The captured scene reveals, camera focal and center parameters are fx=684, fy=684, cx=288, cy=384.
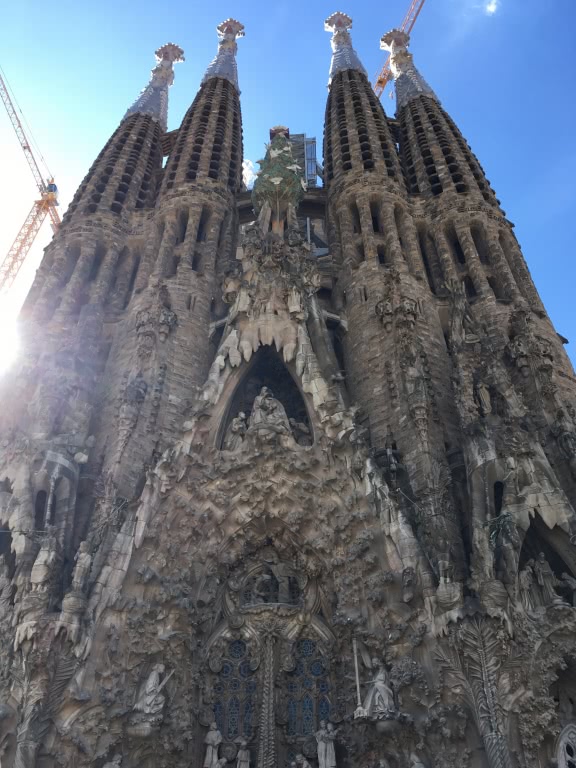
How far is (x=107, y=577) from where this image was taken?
1088 cm

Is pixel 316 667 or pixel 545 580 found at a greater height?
pixel 545 580

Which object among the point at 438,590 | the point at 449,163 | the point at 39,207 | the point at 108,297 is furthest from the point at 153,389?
the point at 39,207

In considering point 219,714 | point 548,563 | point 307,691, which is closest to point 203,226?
point 307,691

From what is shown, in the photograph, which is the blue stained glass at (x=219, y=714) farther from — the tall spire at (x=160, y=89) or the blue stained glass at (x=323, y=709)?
the tall spire at (x=160, y=89)

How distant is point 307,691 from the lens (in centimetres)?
1155

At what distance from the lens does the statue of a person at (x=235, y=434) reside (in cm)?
1316

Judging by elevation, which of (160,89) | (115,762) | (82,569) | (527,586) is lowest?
(115,762)

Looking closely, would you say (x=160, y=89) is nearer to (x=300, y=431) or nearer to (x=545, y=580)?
(x=300, y=431)

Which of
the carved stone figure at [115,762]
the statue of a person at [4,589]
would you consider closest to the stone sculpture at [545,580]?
the carved stone figure at [115,762]

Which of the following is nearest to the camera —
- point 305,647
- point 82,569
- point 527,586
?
point 527,586

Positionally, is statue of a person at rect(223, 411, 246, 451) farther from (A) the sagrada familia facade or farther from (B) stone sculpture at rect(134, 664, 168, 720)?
(B) stone sculpture at rect(134, 664, 168, 720)

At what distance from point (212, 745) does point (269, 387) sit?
287 inches

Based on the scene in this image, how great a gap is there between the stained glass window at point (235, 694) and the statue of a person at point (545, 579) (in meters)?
5.03

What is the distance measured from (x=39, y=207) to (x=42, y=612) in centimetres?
3639
